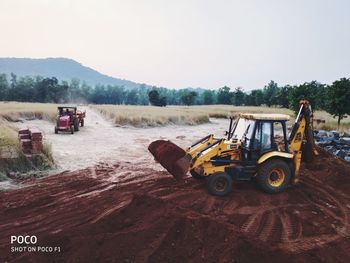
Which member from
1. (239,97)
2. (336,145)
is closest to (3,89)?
(239,97)

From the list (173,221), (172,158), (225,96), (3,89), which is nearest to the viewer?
(173,221)

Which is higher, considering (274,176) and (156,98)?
(156,98)

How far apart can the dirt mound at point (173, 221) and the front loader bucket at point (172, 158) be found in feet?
1.84

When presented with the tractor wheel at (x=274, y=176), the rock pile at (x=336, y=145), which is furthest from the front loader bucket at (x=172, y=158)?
the rock pile at (x=336, y=145)

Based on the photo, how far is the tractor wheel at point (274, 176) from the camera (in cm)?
916

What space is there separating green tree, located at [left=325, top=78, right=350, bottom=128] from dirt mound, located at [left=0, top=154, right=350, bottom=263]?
1777 cm

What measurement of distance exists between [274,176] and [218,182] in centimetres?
168

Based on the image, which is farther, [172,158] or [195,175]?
[195,175]

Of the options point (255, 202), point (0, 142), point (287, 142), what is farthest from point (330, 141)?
point (0, 142)

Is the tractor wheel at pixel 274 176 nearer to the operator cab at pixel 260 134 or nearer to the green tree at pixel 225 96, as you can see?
the operator cab at pixel 260 134

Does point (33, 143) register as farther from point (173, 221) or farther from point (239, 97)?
point (239, 97)

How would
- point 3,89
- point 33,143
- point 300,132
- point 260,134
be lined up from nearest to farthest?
point 260,134 < point 300,132 < point 33,143 < point 3,89

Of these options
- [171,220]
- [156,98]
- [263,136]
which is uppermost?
[263,136]

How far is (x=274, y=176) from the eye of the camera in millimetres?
9469
